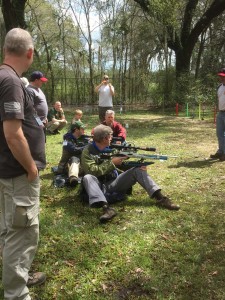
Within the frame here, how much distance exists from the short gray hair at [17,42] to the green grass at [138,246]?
6.77ft

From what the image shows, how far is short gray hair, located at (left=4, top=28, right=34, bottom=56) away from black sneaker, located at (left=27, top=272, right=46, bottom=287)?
1987mm

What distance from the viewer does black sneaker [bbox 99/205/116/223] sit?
4353 mm

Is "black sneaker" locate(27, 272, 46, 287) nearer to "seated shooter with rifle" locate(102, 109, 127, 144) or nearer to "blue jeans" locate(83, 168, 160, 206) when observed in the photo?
"blue jeans" locate(83, 168, 160, 206)

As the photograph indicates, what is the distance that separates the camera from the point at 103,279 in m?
3.29

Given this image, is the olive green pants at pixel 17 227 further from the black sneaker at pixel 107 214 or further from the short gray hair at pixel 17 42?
the black sneaker at pixel 107 214

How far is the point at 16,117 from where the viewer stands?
2.34 metres

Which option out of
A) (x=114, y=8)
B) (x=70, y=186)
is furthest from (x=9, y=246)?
(x=114, y=8)

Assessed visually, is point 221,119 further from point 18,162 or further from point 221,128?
point 18,162

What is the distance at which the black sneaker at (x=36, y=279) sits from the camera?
3.17 m

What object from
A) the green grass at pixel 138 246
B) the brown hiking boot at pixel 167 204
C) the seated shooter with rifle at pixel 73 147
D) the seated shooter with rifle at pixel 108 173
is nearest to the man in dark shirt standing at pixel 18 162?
the green grass at pixel 138 246

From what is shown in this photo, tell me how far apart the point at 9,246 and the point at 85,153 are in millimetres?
2377

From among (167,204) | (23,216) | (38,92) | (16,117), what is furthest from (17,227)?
(38,92)

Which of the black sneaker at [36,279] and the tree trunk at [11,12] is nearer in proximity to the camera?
the black sneaker at [36,279]

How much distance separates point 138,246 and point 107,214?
0.68 metres
